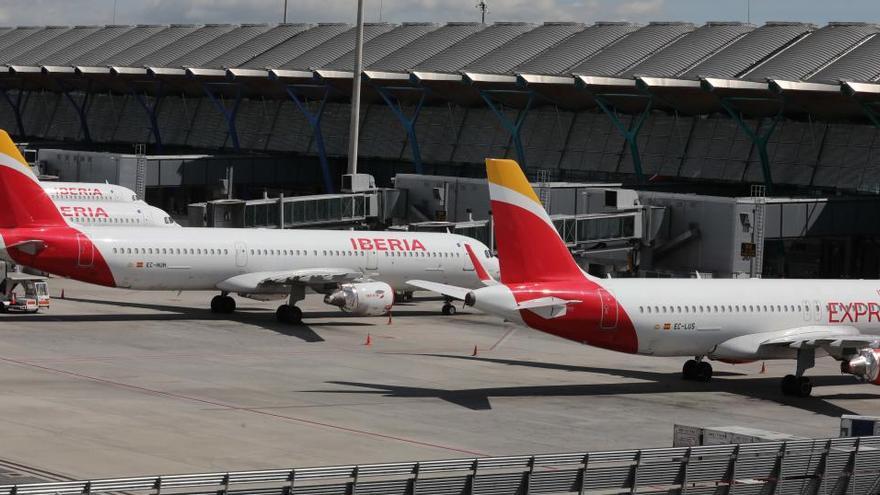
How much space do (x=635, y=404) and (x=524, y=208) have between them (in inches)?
277

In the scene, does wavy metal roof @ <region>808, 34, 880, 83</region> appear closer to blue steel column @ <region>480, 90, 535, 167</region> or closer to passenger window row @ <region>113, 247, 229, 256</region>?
blue steel column @ <region>480, 90, 535, 167</region>

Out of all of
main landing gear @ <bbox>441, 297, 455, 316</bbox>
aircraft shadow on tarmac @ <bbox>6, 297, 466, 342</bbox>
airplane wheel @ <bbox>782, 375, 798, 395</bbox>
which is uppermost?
main landing gear @ <bbox>441, 297, 455, 316</bbox>

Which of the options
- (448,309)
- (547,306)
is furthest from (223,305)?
(547,306)

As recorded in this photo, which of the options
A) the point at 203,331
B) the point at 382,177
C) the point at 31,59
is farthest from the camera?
the point at 31,59

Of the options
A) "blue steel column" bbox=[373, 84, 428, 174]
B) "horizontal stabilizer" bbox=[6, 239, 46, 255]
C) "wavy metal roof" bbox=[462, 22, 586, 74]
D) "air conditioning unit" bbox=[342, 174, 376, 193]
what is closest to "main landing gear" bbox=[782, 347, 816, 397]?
"horizontal stabilizer" bbox=[6, 239, 46, 255]

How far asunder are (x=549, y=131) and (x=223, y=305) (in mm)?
46834

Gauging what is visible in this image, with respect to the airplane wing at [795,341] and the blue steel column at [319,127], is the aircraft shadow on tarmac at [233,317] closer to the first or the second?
the airplane wing at [795,341]

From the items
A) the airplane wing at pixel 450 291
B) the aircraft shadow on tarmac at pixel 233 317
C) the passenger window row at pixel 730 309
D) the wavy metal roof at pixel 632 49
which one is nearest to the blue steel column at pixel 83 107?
the wavy metal roof at pixel 632 49

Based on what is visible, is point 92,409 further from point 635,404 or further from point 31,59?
point 31,59

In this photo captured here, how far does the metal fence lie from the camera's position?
25.2m

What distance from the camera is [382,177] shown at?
11994 centimetres

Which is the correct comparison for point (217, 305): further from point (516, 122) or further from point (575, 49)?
point (575, 49)

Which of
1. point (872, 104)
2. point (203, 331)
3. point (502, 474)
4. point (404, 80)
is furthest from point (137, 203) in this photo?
point (502, 474)

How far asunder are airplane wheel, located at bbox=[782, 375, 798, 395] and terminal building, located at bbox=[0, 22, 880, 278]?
2686 centimetres
